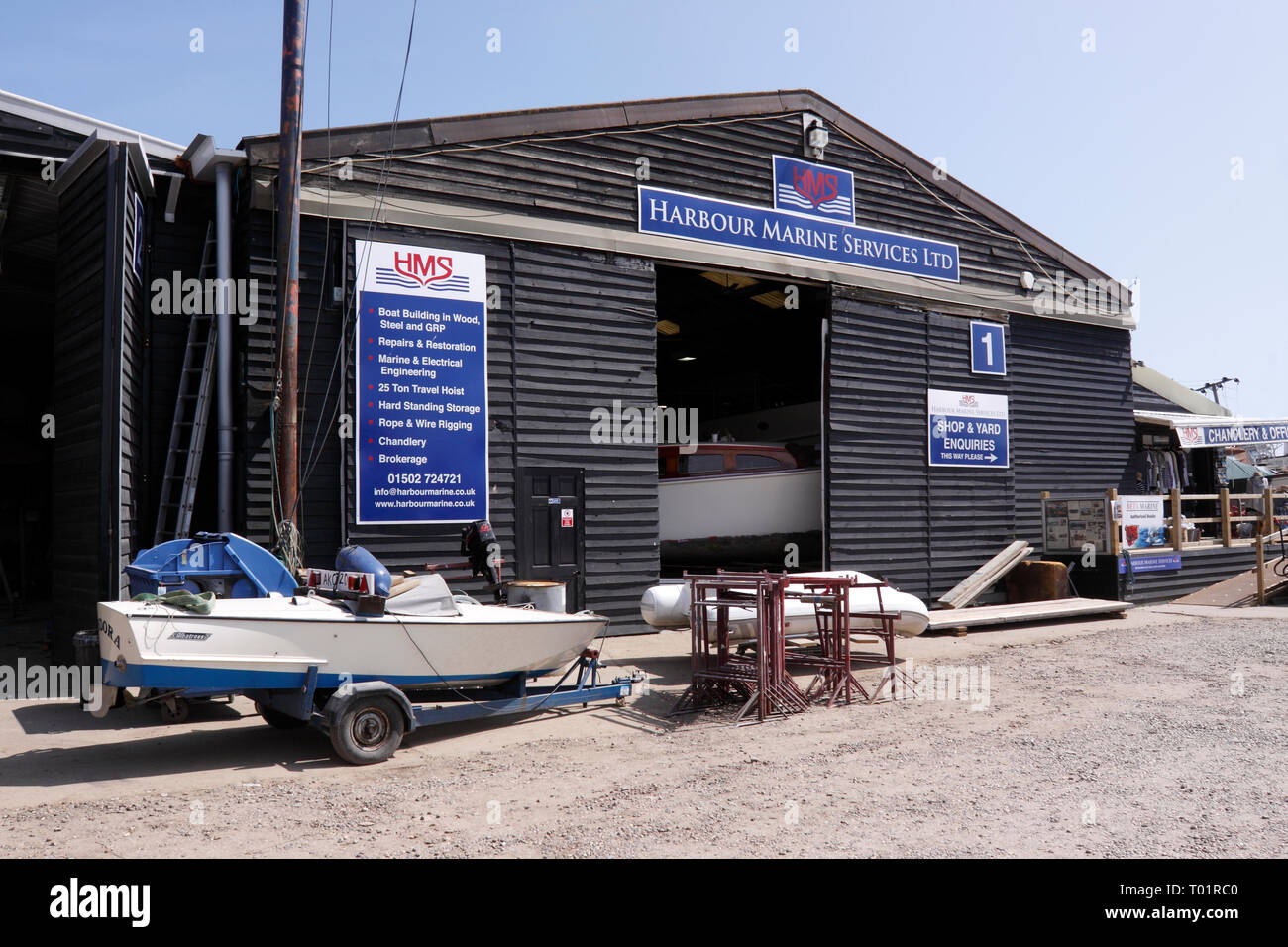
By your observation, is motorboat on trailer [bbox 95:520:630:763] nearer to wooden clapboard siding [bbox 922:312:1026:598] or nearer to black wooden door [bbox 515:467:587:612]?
black wooden door [bbox 515:467:587:612]

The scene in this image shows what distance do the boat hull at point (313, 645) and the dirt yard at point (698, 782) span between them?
0.53 meters

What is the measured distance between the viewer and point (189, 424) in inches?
368

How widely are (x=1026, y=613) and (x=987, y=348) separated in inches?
179

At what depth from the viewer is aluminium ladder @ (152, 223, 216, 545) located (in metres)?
9.04

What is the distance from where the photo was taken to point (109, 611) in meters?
5.54

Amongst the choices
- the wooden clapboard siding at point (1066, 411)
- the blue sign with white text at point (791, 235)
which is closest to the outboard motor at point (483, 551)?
the blue sign with white text at point (791, 235)

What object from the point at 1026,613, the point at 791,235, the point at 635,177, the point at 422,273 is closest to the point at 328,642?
the point at 422,273

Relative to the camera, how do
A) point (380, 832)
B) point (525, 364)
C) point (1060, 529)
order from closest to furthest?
point (380, 832) < point (525, 364) < point (1060, 529)

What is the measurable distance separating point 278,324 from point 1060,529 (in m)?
12.3

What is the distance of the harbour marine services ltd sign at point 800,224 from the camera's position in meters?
11.9

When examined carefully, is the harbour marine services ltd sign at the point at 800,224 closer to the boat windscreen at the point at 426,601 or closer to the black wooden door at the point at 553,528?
the black wooden door at the point at 553,528

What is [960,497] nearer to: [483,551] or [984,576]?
[984,576]
